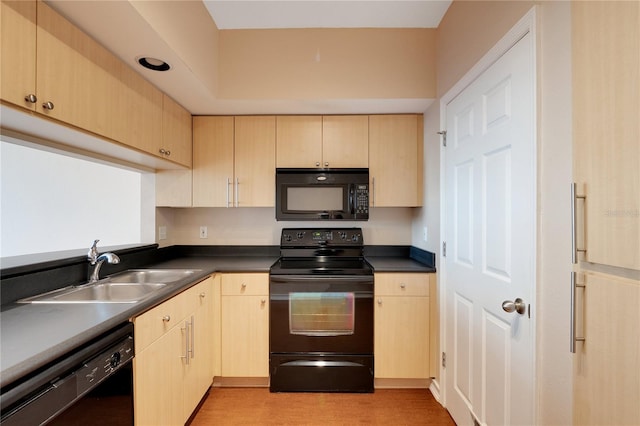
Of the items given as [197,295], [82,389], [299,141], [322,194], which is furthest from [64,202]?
[322,194]

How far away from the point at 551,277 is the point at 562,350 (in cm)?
25

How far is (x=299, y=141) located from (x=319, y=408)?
6.66 ft

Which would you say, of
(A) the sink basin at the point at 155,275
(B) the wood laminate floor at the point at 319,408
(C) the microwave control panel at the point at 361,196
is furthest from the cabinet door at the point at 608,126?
(A) the sink basin at the point at 155,275

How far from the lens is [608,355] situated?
2.60 ft

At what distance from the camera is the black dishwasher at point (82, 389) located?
30.2 inches

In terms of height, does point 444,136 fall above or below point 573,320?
above

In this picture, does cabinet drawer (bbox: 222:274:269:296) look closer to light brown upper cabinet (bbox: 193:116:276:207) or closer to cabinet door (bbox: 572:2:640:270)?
light brown upper cabinet (bbox: 193:116:276:207)

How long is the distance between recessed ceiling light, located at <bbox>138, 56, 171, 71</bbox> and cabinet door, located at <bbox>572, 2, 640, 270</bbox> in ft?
6.15

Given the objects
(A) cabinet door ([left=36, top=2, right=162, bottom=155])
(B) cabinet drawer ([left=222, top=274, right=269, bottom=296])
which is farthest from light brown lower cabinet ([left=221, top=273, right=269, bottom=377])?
(A) cabinet door ([left=36, top=2, right=162, bottom=155])

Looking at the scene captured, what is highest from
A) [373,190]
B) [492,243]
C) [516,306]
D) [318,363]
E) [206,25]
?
[206,25]

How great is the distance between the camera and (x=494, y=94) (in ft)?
4.49

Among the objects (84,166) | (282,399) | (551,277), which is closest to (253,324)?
(282,399)

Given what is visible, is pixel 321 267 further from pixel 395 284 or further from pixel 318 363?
pixel 318 363

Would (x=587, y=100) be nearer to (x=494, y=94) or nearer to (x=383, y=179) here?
(x=494, y=94)
